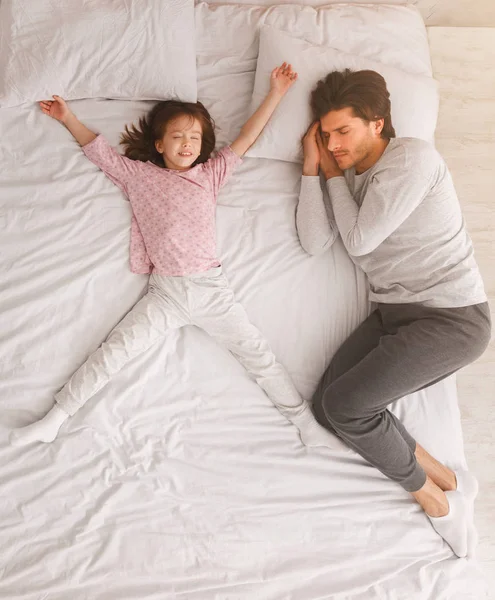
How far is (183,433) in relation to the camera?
1583 mm

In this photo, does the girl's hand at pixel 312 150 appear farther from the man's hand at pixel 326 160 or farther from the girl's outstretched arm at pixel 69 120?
the girl's outstretched arm at pixel 69 120

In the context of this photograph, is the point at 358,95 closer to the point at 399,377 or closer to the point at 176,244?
the point at 176,244

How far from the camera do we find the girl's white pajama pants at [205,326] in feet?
5.20

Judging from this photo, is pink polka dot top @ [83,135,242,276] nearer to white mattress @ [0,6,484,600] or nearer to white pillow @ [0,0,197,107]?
white mattress @ [0,6,484,600]

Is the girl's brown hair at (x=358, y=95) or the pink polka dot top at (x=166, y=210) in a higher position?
the girl's brown hair at (x=358, y=95)

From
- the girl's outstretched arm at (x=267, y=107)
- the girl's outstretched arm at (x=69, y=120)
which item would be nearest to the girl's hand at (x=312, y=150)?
the girl's outstretched arm at (x=267, y=107)

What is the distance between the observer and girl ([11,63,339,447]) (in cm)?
159

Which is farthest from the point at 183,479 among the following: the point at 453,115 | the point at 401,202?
the point at 453,115

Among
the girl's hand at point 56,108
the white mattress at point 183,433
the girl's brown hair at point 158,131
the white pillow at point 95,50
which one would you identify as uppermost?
the white pillow at point 95,50

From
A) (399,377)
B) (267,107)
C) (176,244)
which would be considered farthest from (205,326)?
(267,107)

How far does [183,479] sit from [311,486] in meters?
0.37

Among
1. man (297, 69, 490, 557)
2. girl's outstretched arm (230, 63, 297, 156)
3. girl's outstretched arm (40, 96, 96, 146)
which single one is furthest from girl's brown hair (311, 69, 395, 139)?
girl's outstretched arm (40, 96, 96, 146)

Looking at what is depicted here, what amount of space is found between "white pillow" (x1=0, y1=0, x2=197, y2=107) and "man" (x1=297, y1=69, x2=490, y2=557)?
0.49m

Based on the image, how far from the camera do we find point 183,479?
5.04ft
